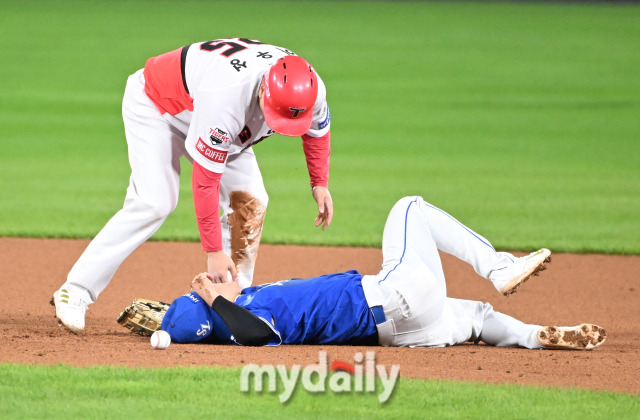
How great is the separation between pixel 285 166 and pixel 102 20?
16.6 metres

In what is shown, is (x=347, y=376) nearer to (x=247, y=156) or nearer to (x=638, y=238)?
(x=247, y=156)

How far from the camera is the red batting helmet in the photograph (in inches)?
216

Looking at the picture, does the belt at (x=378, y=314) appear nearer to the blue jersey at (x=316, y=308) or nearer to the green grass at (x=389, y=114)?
the blue jersey at (x=316, y=308)

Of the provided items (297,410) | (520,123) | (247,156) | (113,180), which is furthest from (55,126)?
(297,410)

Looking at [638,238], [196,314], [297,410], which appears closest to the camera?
[297,410]

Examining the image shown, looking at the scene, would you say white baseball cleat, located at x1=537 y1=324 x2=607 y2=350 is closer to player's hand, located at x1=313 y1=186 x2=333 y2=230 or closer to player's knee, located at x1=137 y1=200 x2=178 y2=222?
player's hand, located at x1=313 y1=186 x2=333 y2=230

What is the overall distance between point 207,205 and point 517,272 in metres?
1.72

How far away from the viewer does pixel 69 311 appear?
607 cm

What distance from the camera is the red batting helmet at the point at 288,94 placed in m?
5.49

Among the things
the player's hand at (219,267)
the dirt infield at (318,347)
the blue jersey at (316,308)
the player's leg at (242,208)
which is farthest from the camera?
the player's leg at (242,208)

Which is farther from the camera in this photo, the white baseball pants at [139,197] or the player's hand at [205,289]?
the white baseball pants at [139,197]

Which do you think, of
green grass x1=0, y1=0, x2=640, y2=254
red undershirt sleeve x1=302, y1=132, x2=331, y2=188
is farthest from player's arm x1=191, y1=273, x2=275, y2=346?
green grass x1=0, y1=0, x2=640, y2=254

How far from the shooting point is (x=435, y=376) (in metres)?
5.15

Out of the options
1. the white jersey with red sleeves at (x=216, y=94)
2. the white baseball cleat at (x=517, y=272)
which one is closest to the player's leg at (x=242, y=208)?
the white jersey with red sleeves at (x=216, y=94)
